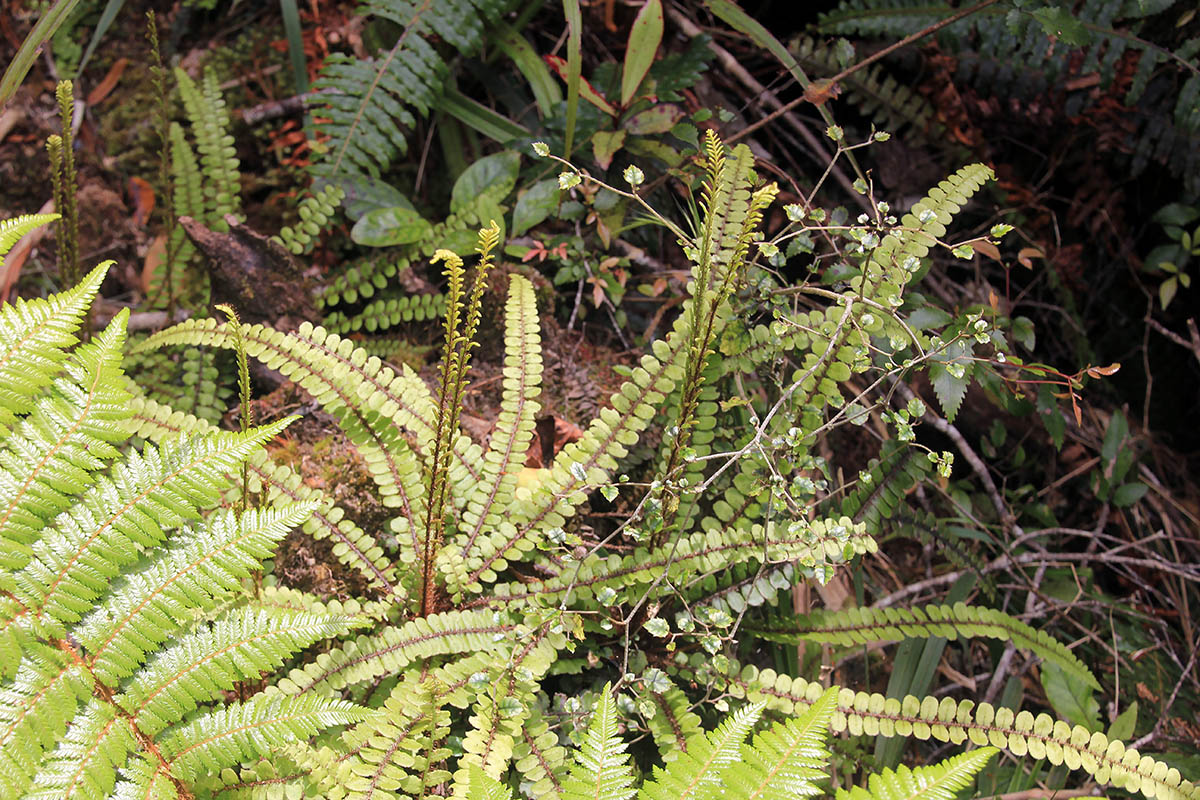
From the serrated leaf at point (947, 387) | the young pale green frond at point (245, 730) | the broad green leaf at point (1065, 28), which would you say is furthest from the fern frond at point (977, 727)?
the broad green leaf at point (1065, 28)

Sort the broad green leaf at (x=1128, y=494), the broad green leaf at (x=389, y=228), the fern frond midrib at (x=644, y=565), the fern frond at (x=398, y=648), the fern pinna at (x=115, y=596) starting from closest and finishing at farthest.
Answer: the fern pinna at (x=115, y=596), the fern frond at (x=398, y=648), the fern frond midrib at (x=644, y=565), the broad green leaf at (x=389, y=228), the broad green leaf at (x=1128, y=494)

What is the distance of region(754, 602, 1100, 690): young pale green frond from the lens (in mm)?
1986

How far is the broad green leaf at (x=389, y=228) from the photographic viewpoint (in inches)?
103

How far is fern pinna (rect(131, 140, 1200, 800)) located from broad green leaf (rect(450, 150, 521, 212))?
73cm

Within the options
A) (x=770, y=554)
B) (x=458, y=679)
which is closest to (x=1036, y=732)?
(x=770, y=554)

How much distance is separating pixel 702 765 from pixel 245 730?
0.87m

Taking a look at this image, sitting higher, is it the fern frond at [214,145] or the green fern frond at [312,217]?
the fern frond at [214,145]

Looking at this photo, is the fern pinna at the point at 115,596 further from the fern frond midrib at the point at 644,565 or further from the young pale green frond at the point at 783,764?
the young pale green frond at the point at 783,764

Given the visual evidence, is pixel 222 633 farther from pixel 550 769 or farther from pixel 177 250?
pixel 177 250

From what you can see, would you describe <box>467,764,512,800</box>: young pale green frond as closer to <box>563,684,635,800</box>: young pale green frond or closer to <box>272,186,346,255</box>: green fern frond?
<box>563,684,635,800</box>: young pale green frond

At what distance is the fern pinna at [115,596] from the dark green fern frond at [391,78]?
50.9 inches

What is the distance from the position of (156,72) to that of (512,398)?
1.44m

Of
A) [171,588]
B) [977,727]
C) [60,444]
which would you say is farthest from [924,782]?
[60,444]

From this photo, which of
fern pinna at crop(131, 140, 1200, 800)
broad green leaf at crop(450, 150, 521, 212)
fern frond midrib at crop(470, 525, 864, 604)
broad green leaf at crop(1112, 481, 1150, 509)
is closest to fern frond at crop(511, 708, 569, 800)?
fern pinna at crop(131, 140, 1200, 800)
